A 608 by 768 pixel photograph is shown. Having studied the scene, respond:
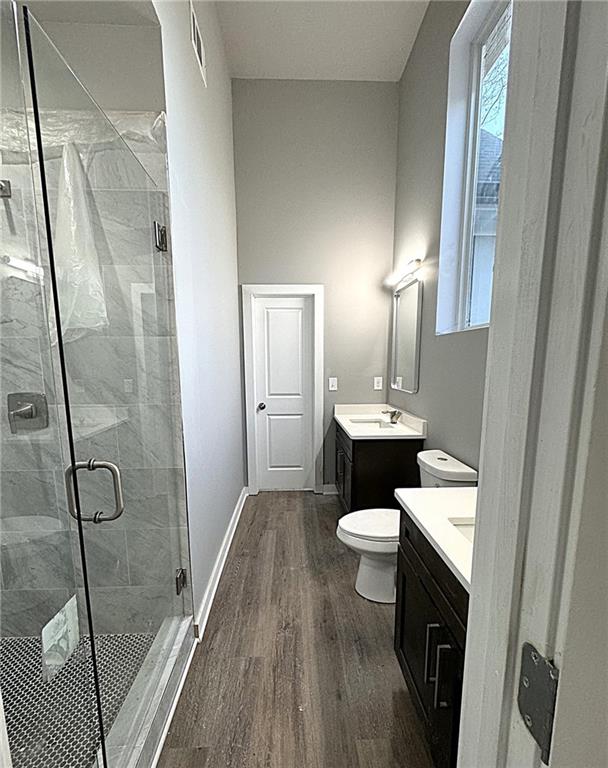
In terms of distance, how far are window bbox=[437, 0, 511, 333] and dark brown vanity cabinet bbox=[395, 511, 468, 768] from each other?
1.34 metres

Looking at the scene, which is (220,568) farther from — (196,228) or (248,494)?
(196,228)

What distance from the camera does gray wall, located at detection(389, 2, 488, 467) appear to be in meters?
2.06

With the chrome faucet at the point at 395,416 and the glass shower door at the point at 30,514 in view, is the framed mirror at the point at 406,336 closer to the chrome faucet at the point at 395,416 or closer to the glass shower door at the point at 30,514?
the chrome faucet at the point at 395,416

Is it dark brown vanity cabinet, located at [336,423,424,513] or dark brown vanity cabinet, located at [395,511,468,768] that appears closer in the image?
dark brown vanity cabinet, located at [395,511,468,768]

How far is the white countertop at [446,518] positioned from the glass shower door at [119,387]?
106cm

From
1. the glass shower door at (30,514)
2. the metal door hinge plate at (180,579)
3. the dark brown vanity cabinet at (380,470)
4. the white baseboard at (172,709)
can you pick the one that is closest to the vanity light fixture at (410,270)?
the dark brown vanity cabinet at (380,470)

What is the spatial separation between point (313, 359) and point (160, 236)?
2130 mm

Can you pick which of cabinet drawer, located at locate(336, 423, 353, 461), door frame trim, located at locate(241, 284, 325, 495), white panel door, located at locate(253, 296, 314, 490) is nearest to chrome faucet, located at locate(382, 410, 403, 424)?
cabinet drawer, located at locate(336, 423, 353, 461)

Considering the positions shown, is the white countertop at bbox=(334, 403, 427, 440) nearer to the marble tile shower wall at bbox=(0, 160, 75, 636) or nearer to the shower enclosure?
the shower enclosure

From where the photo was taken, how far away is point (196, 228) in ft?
6.93

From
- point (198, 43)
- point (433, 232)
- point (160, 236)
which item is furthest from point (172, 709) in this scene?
point (198, 43)

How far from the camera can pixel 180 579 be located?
6.00 feet

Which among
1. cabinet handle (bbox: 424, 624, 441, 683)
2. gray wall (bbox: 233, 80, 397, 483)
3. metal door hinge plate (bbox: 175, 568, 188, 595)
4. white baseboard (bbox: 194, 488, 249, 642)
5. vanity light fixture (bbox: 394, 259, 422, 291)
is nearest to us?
cabinet handle (bbox: 424, 624, 441, 683)

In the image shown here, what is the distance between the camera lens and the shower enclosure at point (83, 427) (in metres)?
1.37
